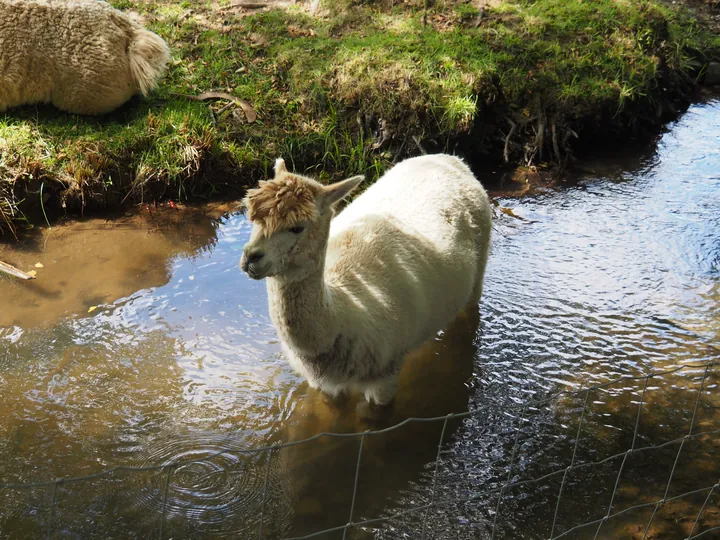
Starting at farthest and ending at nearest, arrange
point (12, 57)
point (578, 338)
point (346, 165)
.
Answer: point (346, 165) < point (12, 57) < point (578, 338)

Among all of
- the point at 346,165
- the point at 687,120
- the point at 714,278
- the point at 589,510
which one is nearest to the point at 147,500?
the point at 589,510

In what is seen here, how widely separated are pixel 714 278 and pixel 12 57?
22.4ft

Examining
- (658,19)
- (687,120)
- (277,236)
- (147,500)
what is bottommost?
(147,500)

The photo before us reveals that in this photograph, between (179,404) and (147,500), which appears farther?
(179,404)

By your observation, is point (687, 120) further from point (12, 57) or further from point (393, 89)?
point (12, 57)

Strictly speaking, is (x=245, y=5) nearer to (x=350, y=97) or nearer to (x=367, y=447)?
(x=350, y=97)

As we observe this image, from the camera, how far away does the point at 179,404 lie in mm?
4168

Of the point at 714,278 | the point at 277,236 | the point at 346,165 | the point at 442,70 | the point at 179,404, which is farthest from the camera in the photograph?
the point at 442,70

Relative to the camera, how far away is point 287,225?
2.95 meters

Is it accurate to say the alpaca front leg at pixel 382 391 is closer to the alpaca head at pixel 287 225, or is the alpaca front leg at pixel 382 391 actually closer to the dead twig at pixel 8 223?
the alpaca head at pixel 287 225

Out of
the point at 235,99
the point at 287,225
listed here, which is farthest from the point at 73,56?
the point at 287,225

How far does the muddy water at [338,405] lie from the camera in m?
3.52

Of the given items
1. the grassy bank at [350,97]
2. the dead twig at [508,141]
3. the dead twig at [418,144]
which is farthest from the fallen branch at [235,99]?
the dead twig at [508,141]

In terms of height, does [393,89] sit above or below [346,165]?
Result: above
